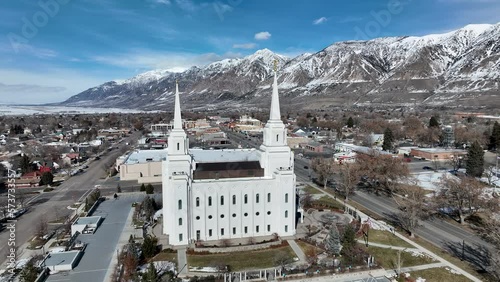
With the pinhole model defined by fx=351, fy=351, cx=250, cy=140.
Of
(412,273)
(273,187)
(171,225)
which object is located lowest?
(412,273)

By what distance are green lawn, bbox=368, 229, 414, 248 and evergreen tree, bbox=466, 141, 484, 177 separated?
35.7 metres

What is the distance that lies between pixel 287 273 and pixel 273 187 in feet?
36.4

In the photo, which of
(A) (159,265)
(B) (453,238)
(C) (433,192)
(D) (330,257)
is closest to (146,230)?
(A) (159,265)

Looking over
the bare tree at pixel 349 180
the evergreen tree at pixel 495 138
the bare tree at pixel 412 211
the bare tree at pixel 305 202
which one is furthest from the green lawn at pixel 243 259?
the evergreen tree at pixel 495 138

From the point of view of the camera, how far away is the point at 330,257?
1369 inches

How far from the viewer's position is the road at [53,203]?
41.4m

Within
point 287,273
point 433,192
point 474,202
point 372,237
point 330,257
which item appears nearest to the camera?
point 287,273

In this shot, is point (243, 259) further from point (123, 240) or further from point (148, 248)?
point (123, 240)

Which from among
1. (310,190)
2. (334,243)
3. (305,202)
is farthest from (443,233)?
(310,190)

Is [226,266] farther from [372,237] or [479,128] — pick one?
[479,128]

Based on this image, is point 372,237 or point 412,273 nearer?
point 412,273

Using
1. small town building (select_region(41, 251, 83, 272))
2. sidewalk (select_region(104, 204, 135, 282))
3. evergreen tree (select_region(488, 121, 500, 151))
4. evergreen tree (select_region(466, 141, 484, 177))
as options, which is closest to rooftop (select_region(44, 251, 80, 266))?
small town building (select_region(41, 251, 83, 272))

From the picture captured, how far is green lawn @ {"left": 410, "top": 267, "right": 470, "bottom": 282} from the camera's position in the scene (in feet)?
100

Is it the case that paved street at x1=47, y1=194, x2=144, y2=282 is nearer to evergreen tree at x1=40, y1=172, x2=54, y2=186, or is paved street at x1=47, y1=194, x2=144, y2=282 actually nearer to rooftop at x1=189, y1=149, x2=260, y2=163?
rooftop at x1=189, y1=149, x2=260, y2=163
